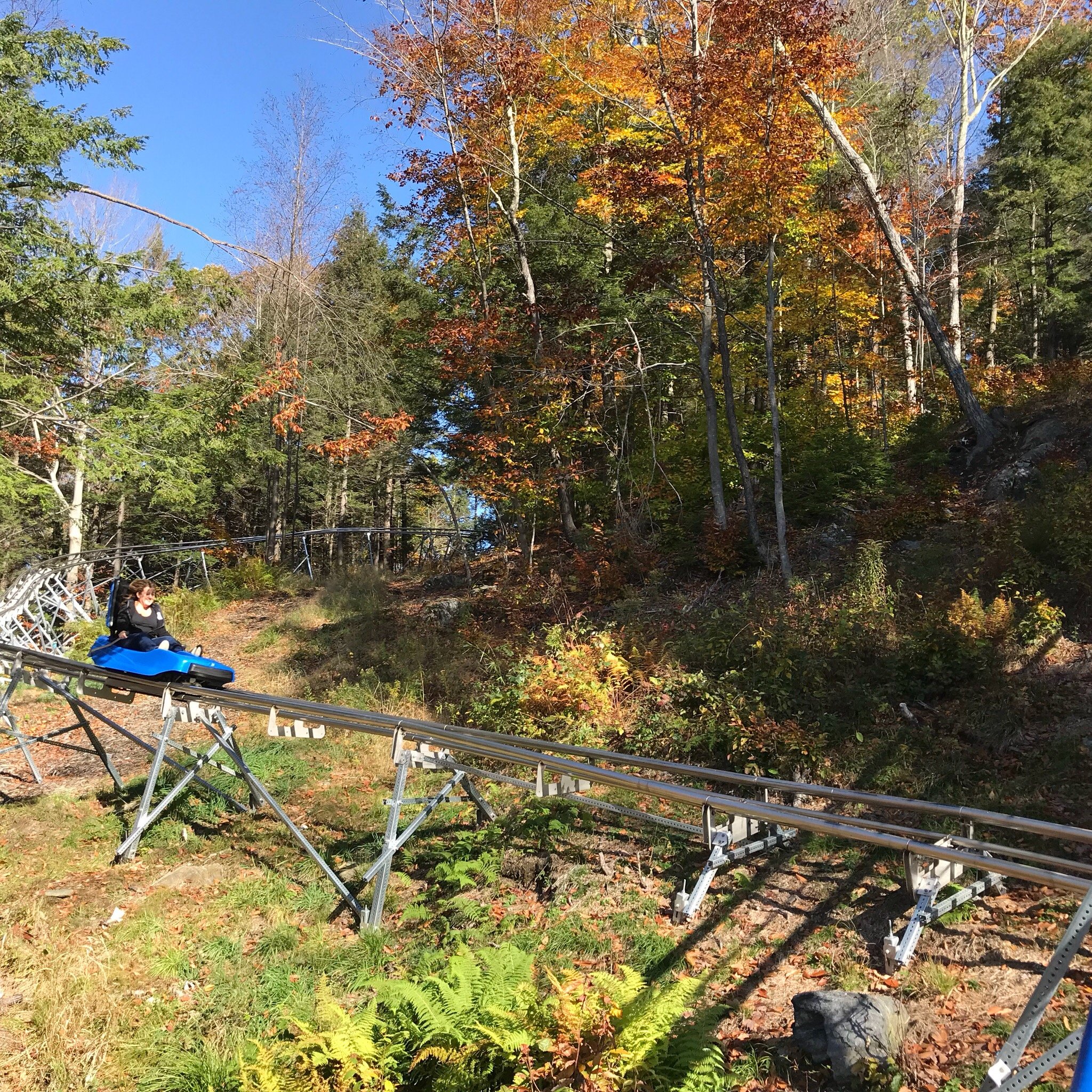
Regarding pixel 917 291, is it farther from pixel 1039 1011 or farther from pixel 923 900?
pixel 1039 1011

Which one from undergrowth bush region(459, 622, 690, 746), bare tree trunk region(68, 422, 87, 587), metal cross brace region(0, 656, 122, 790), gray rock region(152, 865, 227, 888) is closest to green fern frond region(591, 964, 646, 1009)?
gray rock region(152, 865, 227, 888)

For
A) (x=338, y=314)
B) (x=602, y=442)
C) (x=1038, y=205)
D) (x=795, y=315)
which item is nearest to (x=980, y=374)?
(x=1038, y=205)

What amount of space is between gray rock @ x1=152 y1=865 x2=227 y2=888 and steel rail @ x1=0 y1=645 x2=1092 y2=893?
1.37 m

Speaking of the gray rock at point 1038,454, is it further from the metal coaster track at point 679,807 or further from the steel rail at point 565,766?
the steel rail at point 565,766

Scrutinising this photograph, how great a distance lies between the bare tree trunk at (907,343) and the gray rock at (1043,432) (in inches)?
247

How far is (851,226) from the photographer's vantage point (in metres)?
19.3

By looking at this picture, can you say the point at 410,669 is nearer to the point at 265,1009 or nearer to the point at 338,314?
the point at 338,314

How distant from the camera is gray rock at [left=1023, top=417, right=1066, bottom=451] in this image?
12.3 metres

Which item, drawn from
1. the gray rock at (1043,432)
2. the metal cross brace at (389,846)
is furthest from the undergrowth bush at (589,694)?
the gray rock at (1043,432)

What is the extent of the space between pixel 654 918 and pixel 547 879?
3.10 feet

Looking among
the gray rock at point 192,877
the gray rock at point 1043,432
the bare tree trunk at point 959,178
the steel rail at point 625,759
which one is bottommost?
the gray rock at point 192,877

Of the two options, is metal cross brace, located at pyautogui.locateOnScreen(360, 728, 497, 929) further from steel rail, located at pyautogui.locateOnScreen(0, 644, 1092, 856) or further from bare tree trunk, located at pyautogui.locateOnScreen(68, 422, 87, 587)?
bare tree trunk, located at pyautogui.locateOnScreen(68, 422, 87, 587)

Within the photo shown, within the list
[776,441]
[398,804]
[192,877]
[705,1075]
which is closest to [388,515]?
[776,441]

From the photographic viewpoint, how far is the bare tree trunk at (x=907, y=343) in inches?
789
